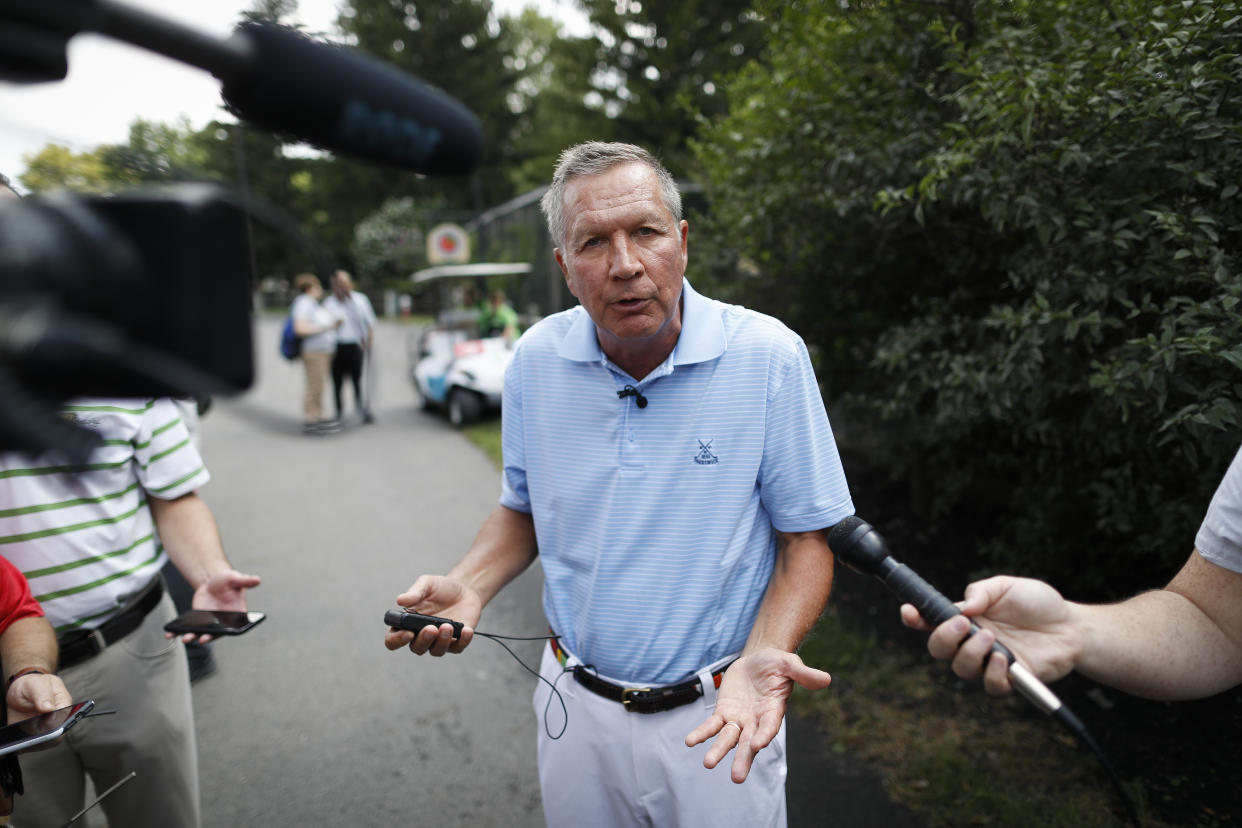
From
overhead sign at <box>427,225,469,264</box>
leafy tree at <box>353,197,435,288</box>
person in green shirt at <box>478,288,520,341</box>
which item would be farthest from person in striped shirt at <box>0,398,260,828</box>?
leafy tree at <box>353,197,435,288</box>

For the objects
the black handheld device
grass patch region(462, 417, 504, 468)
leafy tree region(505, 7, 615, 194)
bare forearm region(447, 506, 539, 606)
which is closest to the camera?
the black handheld device

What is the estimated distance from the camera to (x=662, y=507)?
5.96ft

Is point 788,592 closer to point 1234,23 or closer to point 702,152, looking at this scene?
point 1234,23

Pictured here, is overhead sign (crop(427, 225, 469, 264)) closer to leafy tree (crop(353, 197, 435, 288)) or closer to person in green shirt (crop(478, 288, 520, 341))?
leafy tree (crop(353, 197, 435, 288))

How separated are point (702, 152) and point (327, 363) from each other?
13.1ft

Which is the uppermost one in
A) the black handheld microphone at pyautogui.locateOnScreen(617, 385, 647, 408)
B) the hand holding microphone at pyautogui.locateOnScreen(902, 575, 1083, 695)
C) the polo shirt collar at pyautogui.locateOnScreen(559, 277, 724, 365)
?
the polo shirt collar at pyautogui.locateOnScreen(559, 277, 724, 365)

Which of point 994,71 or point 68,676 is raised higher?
point 994,71

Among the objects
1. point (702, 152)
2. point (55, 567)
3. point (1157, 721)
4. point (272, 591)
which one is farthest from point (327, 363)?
point (272, 591)

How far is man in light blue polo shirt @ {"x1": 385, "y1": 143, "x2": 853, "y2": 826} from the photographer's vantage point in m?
1.79

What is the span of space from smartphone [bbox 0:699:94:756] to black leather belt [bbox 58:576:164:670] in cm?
61

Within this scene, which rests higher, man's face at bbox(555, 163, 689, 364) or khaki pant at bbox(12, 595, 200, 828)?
man's face at bbox(555, 163, 689, 364)

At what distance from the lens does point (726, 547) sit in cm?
180

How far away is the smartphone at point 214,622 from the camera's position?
1.90 meters

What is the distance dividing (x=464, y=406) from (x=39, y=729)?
9257mm
